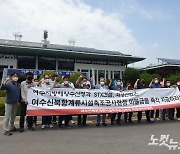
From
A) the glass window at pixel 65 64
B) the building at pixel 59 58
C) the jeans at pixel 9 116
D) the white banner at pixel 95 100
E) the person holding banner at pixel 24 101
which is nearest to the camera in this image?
the jeans at pixel 9 116

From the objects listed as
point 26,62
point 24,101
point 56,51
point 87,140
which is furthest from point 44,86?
point 26,62

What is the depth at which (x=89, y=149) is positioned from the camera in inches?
202

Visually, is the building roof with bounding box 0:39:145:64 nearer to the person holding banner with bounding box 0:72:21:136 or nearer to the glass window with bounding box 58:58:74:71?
the glass window with bounding box 58:58:74:71

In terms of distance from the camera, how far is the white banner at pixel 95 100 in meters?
7.58

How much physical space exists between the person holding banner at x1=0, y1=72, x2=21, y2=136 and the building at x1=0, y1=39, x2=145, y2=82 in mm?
38276

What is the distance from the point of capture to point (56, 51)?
4725 cm

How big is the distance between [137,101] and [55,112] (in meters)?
2.97

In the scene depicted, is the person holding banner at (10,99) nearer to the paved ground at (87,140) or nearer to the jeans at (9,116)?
the jeans at (9,116)

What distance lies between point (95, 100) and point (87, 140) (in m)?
2.40

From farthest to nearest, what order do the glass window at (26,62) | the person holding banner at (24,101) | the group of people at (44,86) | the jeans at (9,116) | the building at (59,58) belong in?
the glass window at (26,62), the building at (59,58), the person holding banner at (24,101), the group of people at (44,86), the jeans at (9,116)

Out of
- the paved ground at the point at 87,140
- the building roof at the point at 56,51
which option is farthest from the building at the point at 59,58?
the paved ground at the point at 87,140

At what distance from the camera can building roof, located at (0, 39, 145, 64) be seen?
151 ft

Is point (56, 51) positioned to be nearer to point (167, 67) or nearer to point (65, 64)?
point (65, 64)

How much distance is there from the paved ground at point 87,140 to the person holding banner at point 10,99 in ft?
1.00
